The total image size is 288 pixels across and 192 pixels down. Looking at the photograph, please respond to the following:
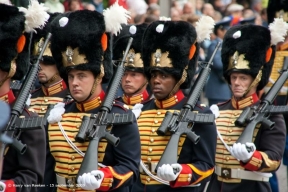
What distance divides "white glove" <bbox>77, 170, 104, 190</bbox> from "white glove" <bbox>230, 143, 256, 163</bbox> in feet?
4.79

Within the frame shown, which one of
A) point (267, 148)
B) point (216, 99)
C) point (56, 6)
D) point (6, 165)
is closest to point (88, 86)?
point (6, 165)

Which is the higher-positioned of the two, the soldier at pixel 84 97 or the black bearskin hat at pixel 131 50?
the black bearskin hat at pixel 131 50

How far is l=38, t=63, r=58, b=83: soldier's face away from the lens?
8.30m

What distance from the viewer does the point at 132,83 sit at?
8.59 metres

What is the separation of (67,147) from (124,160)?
1.50ft

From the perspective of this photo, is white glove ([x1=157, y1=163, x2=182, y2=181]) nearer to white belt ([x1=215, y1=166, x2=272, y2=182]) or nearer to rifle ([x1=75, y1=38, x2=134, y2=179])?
rifle ([x1=75, y1=38, x2=134, y2=179])

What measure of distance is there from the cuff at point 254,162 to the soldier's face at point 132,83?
5.41ft

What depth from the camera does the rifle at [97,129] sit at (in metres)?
6.17

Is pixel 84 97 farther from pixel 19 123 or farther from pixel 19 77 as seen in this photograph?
pixel 19 123

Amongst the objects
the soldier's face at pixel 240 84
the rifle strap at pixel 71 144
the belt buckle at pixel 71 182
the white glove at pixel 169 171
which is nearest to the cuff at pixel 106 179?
the rifle strap at pixel 71 144

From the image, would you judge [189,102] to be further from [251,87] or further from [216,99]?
[216,99]

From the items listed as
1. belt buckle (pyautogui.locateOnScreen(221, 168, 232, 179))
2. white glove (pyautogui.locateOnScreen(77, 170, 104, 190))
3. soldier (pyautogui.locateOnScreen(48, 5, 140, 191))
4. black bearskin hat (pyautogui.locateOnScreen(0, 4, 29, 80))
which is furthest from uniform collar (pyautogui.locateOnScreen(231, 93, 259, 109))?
black bearskin hat (pyautogui.locateOnScreen(0, 4, 29, 80))

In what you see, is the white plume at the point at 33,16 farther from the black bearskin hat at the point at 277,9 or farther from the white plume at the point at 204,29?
the black bearskin hat at the point at 277,9

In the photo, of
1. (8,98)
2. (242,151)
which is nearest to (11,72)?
(8,98)
